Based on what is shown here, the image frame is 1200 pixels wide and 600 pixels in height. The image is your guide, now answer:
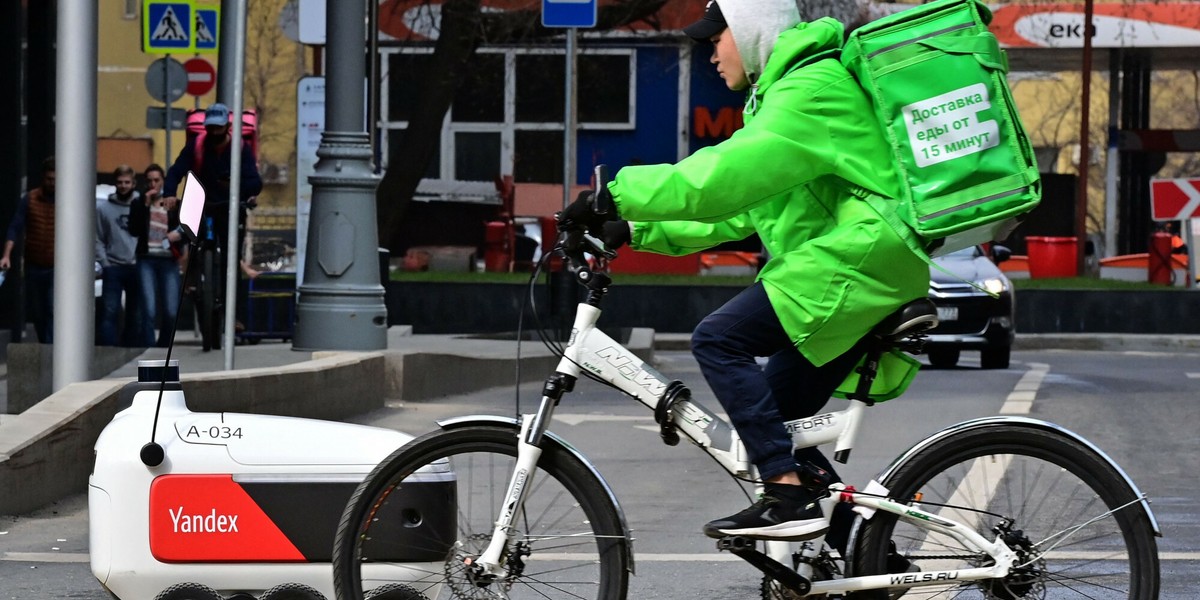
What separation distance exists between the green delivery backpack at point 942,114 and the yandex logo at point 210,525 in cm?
167

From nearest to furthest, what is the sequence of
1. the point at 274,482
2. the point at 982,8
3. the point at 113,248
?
the point at 982,8
the point at 274,482
the point at 113,248

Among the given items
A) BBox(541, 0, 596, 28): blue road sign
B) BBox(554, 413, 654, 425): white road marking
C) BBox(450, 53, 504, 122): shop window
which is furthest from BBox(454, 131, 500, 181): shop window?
BBox(554, 413, 654, 425): white road marking

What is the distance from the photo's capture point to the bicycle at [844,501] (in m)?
4.38

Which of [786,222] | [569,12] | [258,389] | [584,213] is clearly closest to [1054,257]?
[569,12]

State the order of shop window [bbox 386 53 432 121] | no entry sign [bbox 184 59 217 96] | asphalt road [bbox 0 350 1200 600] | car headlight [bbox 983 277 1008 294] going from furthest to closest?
shop window [bbox 386 53 432 121]
no entry sign [bbox 184 59 217 96]
car headlight [bbox 983 277 1008 294]
asphalt road [bbox 0 350 1200 600]

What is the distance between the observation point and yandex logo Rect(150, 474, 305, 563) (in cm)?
466

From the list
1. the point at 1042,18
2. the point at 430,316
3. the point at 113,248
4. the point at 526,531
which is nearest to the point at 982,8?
the point at 526,531

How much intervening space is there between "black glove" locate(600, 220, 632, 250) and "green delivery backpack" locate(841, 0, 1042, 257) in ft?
2.00

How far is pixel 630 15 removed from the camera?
77.8ft

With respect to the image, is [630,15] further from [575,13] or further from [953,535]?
[953,535]

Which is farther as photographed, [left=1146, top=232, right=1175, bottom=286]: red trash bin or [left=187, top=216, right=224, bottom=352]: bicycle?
[left=1146, top=232, right=1175, bottom=286]: red trash bin

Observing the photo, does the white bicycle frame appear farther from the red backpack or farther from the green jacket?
the red backpack

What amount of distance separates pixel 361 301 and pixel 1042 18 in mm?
24375

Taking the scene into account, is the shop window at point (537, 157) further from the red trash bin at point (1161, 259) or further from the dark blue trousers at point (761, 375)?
the dark blue trousers at point (761, 375)
